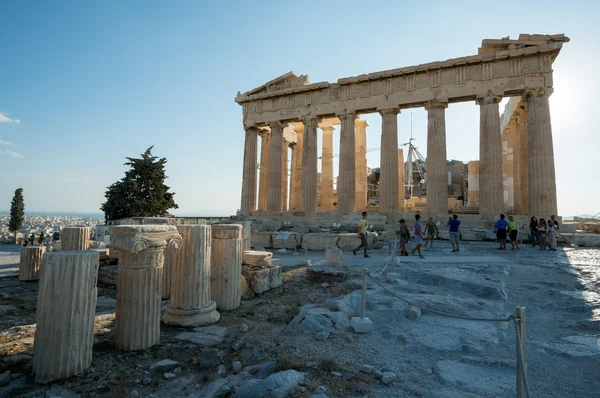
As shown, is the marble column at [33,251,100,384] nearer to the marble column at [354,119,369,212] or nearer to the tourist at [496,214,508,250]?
the tourist at [496,214,508,250]

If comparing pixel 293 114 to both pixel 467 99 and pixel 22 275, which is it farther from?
pixel 22 275

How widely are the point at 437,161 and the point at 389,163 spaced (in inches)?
123

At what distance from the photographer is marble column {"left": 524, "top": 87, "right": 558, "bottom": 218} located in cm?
1834

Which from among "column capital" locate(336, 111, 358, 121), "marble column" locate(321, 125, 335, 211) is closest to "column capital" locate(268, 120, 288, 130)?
"marble column" locate(321, 125, 335, 211)

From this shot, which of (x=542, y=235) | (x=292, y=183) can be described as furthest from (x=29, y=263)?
(x=292, y=183)

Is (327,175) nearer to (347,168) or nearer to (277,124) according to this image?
(347,168)

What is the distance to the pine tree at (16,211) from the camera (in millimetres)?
35094

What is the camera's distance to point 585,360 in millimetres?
3965

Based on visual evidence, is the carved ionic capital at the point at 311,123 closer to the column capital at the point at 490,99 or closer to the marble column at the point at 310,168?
the marble column at the point at 310,168

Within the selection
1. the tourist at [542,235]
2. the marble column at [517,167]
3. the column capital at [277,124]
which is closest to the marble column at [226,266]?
the tourist at [542,235]

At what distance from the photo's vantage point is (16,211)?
35.2m

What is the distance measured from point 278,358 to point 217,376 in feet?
2.44

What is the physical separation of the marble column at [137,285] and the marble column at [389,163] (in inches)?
752

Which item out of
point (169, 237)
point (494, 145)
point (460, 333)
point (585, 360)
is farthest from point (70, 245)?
point (494, 145)
